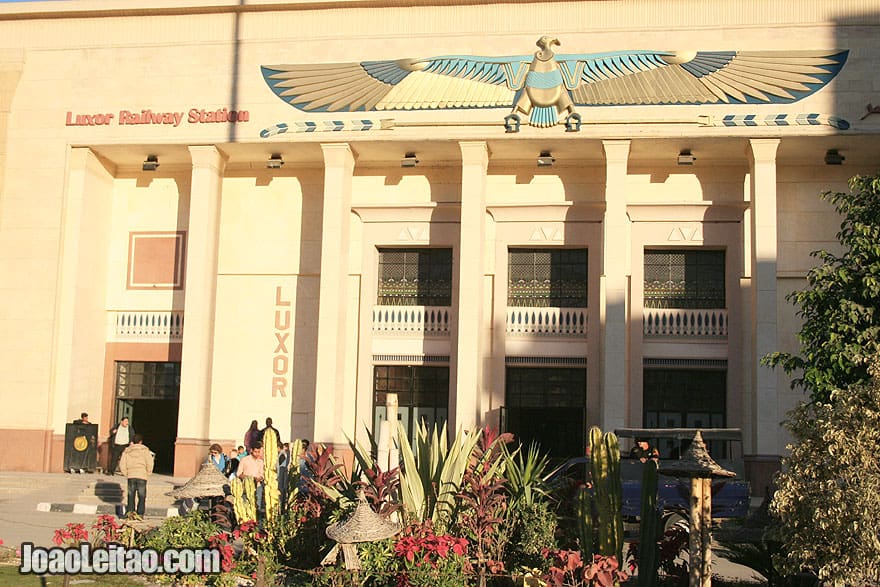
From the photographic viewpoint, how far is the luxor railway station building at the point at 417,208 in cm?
2195

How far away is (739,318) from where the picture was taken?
22.9 metres

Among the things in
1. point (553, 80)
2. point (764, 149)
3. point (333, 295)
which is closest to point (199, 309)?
point (333, 295)

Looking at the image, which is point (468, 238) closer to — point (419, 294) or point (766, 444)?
point (419, 294)

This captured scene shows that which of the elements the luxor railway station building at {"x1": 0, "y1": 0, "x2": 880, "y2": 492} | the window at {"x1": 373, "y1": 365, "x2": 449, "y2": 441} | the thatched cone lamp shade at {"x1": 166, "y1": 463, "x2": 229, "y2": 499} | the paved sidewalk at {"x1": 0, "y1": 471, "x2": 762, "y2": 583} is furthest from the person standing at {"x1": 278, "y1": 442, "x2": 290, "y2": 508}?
the window at {"x1": 373, "y1": 365, "x2": 449, "y2": 441}

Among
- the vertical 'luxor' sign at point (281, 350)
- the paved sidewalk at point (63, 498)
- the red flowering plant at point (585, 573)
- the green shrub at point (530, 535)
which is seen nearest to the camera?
the red flowering plant at point (585, 573)

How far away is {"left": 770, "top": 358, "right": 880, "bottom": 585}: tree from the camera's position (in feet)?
30.5

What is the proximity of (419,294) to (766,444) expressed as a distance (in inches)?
341

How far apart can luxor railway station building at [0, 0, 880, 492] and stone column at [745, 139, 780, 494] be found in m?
0.07

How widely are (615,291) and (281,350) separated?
27.0 ft

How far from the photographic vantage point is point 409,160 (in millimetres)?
23688

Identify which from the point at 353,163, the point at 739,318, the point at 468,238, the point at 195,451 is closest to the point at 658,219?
the point at 739,318

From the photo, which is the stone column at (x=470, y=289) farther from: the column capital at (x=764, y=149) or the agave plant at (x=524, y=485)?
the agave plant at (x=524, y=485)

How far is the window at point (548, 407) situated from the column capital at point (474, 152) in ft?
16.3

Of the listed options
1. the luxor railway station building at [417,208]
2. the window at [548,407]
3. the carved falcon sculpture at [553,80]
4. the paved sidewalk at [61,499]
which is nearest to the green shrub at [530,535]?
the paved sidewalk at [61,499]
